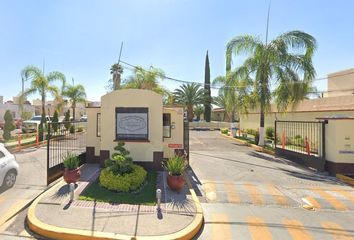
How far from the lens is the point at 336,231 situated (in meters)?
5.81

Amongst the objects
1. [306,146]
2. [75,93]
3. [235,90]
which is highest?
[75,93]

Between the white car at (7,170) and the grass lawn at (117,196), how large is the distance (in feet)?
8.00

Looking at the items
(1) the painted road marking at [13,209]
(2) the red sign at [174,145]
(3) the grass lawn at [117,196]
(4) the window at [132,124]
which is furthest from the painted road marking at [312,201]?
(1) the painted road marking at [13,209]

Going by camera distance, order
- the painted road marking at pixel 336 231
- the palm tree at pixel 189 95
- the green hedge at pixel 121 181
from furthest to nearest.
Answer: the palm tree at pixel 189 95 < the green hedge at pixel 121 181 < the painted road marking at pixel 336 231

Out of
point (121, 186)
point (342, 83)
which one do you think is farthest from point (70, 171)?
point (342, 83)

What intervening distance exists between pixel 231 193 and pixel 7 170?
22.3 ft

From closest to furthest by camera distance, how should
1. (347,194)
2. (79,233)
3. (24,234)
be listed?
(79,233) → (24,234) → (347,194)

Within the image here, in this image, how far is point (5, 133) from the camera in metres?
18.7

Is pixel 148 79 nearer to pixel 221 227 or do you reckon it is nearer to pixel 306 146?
pixel 306 146

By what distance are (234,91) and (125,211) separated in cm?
1707

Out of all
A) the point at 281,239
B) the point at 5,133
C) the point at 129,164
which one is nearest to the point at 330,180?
the point at 281,239

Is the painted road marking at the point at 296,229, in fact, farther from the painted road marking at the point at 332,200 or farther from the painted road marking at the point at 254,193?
the painted road marking at the point at 332,200

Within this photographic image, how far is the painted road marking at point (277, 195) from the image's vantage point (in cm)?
771

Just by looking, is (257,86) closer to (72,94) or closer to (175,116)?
(175,116)
